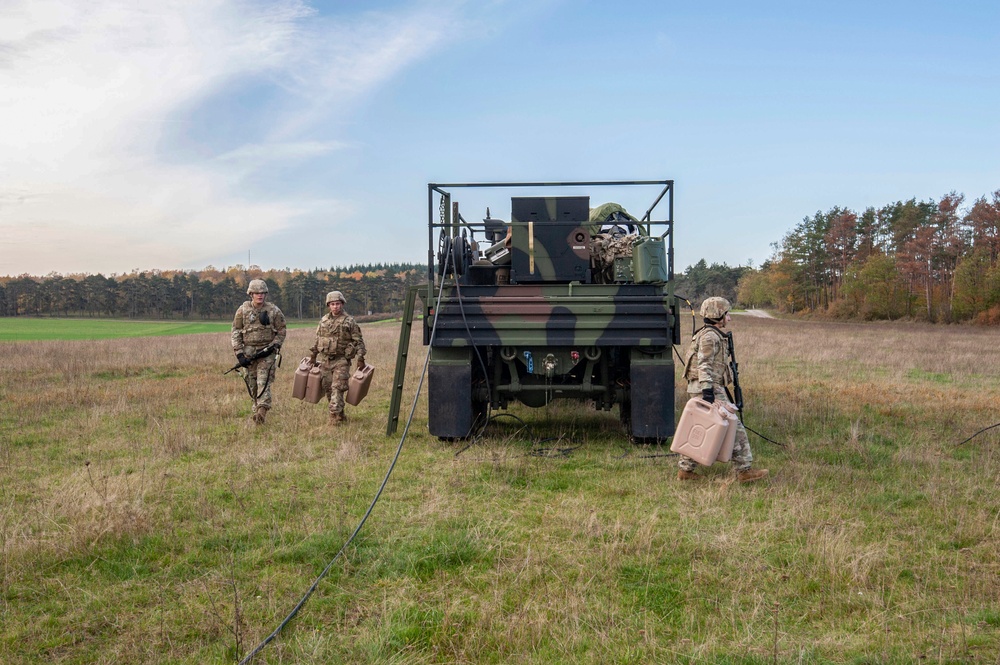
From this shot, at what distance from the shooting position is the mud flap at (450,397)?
8.08m


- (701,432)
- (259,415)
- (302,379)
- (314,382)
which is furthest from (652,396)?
(259,415)

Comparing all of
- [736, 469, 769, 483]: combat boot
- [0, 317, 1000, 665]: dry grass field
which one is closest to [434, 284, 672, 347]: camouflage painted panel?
[0, 317, 1000, 665]: dry grass field

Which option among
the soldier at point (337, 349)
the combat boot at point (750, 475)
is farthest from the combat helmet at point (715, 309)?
the soldier at point (337, 349)

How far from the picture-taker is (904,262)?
197 feet

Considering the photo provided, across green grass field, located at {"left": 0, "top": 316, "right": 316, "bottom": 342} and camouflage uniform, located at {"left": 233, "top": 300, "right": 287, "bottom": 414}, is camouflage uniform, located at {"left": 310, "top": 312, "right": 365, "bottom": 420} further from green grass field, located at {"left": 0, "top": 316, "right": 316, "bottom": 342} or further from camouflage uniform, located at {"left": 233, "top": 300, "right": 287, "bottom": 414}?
green grass field, located at {"left": 0, "top": 316, "right": 316, "bottom": 342}

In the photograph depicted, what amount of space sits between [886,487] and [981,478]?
1.08 metres

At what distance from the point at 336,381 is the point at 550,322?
3512 mm

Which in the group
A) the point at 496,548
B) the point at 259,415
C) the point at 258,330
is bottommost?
the point at 496,548

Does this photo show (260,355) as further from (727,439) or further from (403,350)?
(727,439)

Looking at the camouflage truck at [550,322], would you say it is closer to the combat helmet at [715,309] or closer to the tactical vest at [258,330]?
the combat helmet at [715,309]

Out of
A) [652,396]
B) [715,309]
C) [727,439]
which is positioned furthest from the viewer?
[652,396]

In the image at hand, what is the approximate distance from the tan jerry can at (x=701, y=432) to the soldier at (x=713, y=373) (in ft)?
0.60

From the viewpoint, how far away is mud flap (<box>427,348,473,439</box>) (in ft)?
26.5

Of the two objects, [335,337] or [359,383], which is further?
[335,337]
